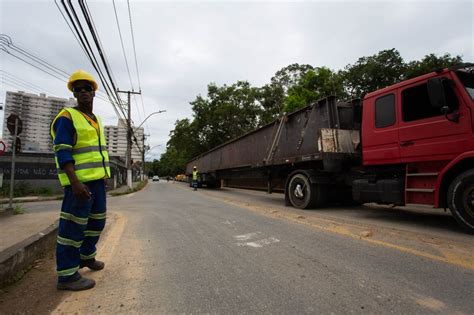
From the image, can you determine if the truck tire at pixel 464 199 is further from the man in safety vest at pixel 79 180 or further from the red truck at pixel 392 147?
the man in safety vest at pixel 79 180

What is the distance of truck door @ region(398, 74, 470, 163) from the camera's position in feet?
15.8

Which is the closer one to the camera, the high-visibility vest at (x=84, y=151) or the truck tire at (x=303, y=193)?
the high-visibility vest at (x=84, y=151)

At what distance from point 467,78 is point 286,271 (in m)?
4.57

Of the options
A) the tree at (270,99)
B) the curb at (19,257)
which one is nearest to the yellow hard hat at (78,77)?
the curb at (19,257)

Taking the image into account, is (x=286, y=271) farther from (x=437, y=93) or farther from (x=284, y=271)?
(x=437, y=93)

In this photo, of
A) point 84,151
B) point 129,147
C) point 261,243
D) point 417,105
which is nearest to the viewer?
point 84,151

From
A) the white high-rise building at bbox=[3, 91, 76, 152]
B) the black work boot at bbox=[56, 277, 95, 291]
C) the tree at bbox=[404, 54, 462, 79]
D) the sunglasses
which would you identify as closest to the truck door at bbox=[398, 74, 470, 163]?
the sunglasses

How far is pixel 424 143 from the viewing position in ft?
17.5

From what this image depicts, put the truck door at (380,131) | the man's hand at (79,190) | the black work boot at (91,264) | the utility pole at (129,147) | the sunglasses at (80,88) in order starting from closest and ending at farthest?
the man's hand at (79,190) → the sunglasses at (80,88) → the black work boot at (91,264) → the truck door at (380,131) → the utility pole at (129,147)

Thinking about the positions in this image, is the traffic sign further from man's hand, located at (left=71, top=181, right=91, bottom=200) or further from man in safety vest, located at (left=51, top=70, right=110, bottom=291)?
man's hand, located at (left=71, top=181, right=91, bottom=200)

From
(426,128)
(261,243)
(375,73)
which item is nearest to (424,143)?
(426,128)

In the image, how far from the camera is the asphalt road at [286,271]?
8.09 ft

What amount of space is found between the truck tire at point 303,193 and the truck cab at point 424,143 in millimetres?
1543

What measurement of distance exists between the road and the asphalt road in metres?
0.01
